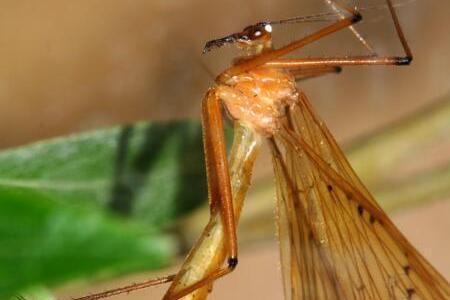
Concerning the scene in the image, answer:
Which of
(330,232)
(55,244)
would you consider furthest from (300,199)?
(55,244)

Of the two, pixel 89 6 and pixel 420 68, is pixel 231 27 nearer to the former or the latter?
pixel 89 6

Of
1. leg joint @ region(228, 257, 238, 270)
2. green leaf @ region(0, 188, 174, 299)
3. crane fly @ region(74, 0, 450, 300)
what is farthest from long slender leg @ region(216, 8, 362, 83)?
green leaf @ region(0, 188, 174, 299)

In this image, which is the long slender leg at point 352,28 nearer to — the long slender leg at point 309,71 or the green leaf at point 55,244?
the long slender leg at point 309,71

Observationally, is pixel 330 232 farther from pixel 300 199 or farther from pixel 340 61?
pixel 340 61

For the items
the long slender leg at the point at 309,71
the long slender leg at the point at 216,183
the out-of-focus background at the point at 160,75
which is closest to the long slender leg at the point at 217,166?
the long slender leg at the point at 216,183

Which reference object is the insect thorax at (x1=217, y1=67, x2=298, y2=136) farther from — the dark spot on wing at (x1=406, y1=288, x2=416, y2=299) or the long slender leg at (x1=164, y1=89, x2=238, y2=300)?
the dark spot on wing at (x1=406, y1=288, x2=416, y2=299)

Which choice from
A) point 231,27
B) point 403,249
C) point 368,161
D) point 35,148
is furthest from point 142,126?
point 231,27
